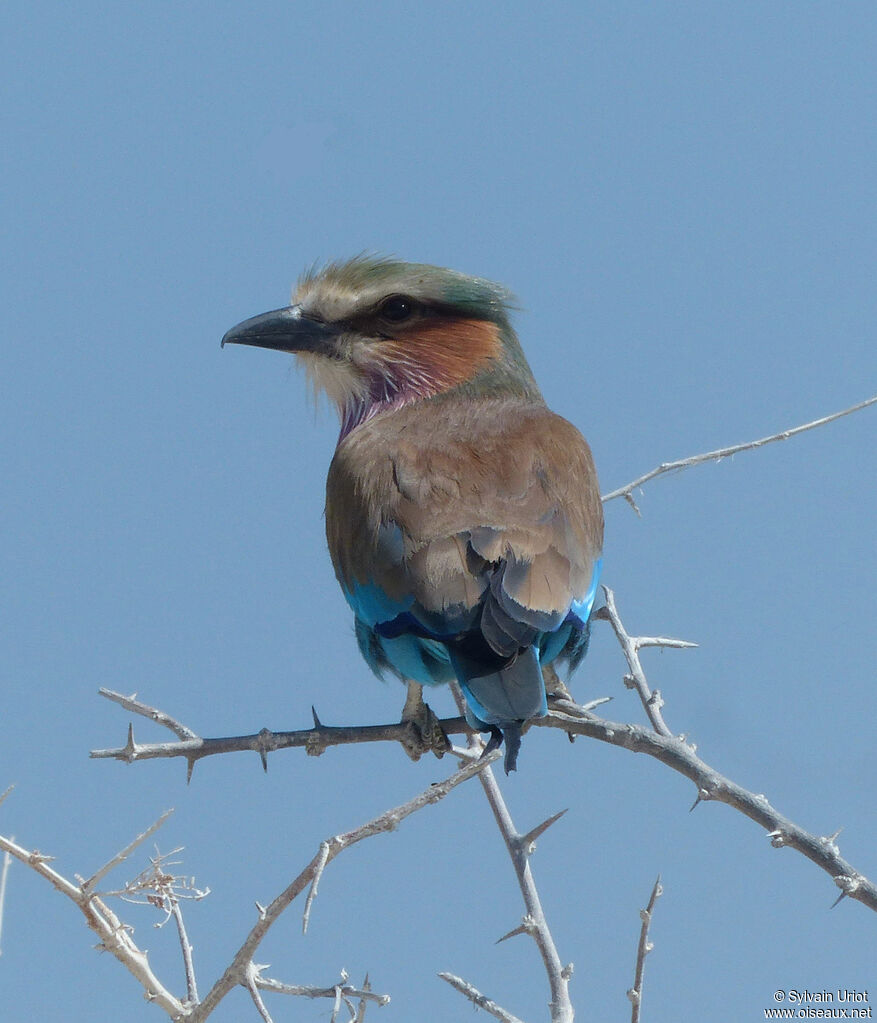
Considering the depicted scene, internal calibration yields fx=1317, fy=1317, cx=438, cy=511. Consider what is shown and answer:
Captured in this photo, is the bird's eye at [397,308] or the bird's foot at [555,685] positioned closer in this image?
the bird's foot at [555,685]

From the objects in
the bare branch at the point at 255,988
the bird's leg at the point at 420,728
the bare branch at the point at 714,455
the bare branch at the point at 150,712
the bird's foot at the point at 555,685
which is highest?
the bare branch at the point at 714,455

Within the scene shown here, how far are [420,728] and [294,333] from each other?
1.61 m

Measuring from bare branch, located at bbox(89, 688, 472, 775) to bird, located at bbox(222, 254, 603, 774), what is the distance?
0.21 meters

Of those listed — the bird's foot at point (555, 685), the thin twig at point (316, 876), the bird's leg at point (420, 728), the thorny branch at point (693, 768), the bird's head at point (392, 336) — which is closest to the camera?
the thin twig at point (316, 876)

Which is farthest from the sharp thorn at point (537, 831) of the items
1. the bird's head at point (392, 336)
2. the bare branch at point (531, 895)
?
the bird's head at point (392, 336)

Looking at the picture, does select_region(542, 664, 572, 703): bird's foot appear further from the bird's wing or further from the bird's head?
the bird's head

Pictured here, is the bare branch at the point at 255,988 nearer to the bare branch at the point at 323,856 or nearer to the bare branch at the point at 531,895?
the bare branch at the point at 323,856

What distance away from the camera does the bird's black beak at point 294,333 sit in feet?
14.4

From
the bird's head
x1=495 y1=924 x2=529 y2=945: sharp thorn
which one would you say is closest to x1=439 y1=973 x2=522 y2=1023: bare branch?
x1=495 y1=924 x2=529 y2=945: sharp thorn

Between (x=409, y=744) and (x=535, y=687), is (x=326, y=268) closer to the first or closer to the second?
(x=409, y=744)

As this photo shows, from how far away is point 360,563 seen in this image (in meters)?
3.20

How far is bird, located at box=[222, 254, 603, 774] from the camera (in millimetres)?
2789

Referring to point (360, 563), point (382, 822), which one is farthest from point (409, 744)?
point (382, 822)

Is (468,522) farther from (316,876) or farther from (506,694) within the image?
(316,876)
